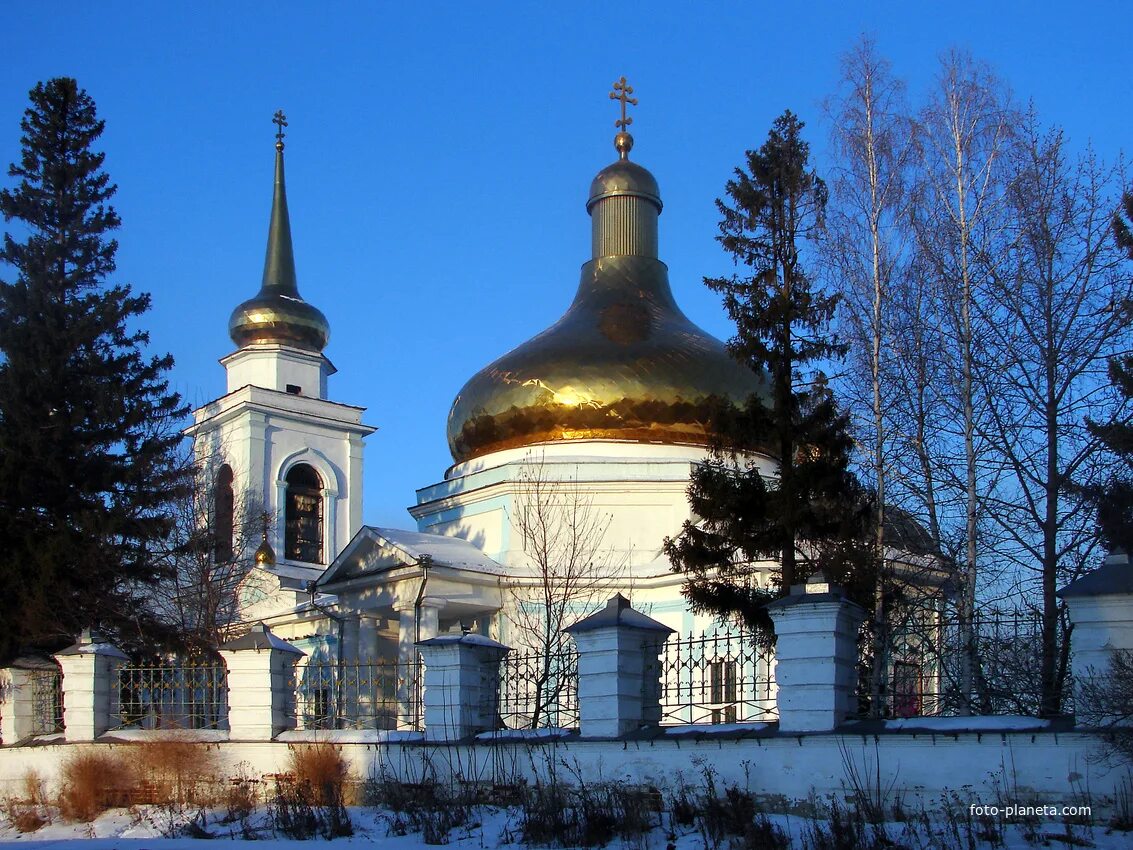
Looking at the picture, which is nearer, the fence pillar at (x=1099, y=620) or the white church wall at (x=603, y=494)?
the fence pillar at (x=1099, y=620)

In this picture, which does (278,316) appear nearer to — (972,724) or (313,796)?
(313,796)

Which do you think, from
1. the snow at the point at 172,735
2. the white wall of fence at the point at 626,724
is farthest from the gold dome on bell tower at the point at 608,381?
the snow at the point at 172,735

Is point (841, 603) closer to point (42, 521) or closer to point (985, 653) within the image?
point (985, 653)

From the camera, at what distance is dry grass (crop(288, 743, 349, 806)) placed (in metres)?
11.7

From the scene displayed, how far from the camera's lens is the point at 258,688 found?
12.9m

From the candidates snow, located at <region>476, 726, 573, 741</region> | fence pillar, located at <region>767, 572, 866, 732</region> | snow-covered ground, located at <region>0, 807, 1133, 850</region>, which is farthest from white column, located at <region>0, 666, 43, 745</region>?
fence pillar, located at <region>767, 572, 866, 732</region>

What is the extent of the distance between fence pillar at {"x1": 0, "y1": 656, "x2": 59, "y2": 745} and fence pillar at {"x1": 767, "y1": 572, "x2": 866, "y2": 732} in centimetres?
854

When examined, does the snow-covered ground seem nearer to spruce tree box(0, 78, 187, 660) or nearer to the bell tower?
spruce tree box(0, 78, 187, 660)

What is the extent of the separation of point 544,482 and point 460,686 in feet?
36.1

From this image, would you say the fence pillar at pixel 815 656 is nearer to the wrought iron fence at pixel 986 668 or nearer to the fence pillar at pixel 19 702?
the wrought iron fence at pixel 986 668

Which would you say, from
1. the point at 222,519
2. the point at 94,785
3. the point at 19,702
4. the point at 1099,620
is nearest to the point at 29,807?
the point at 94,785

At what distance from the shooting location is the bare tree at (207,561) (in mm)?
19281

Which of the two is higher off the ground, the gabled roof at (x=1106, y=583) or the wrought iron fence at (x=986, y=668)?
the gabled roof at (x=1106, y=583)

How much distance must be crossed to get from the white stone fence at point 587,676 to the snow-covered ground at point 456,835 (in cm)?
95
